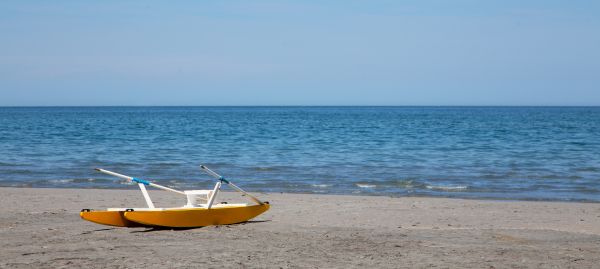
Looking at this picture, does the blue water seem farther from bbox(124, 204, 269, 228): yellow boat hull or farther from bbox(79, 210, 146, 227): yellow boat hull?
bbox(79, 210, 146, 227): yellow boat hull

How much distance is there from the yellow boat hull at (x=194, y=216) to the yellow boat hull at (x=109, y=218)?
0.09 metres

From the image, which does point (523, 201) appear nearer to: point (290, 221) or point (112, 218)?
point (290, 221)

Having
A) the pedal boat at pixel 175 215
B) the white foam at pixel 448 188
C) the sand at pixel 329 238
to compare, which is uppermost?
the pedal boat at pixel 175 215

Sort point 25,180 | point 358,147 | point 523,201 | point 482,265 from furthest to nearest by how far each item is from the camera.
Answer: point 358,147 < point 25,180 < point 523,201 < point 482,265

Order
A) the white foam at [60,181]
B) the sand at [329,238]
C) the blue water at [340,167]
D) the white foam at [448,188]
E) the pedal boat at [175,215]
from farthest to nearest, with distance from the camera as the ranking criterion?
the white foam at [60,181] → the blue water at [340,167] → the white foam at [448,188] → the pedal boat at [175,215] → the sand at [329,238]

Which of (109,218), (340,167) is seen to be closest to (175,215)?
(109,218)

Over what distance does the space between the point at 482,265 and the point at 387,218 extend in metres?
4.50

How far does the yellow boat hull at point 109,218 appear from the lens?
10.9m

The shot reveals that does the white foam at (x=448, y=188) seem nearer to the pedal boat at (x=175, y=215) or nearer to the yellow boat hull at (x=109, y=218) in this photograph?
the pedal boat at (x=175, y=215)

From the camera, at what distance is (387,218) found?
43.6 ft

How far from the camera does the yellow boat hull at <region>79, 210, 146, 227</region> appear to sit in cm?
1092

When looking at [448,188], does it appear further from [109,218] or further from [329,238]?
[109,218]

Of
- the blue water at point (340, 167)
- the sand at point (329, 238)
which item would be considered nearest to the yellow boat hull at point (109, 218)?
the sand at point (329, 238)

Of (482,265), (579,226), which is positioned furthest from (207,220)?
(579,226)
